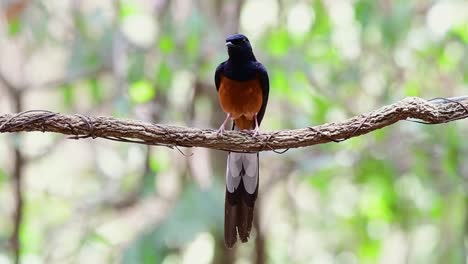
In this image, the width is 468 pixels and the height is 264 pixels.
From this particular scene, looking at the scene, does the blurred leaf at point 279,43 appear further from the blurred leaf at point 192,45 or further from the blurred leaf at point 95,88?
the blurred leaf at point 95,88

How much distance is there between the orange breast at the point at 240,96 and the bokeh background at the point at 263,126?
0.64 m

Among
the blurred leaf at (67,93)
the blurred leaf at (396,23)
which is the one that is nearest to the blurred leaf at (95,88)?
the blurred leaf at (67,93)

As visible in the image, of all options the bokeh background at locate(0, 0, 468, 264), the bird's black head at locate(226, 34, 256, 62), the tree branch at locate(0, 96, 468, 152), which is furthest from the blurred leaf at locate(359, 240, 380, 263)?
the tree branch at locate(0, 96, 468, 152)

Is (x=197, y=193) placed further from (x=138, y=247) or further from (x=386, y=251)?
(x=386, y=251)

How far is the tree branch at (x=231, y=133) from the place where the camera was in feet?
7.93

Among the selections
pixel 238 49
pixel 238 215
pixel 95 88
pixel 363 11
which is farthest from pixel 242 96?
pixel 95 88

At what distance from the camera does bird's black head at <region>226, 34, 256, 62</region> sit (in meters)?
3.64

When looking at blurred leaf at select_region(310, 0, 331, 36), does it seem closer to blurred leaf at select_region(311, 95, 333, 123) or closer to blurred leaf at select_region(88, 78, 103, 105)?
blurred leaf at select_region(311, 95, 333, 123)

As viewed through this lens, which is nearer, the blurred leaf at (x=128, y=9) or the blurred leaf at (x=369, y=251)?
the blurred leaf at (x=128, y=9)

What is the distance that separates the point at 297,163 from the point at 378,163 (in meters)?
0.63

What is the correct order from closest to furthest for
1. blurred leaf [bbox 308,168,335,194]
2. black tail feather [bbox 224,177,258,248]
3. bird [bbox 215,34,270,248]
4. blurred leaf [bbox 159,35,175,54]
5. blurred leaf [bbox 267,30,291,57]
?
black tail feather [bbox 224,177,258,248], bird [bbox 215,34,270,248], blurred leaf [bbox 159,35,175,54], blurred leaf [bbox 267,30,291,57], blurred leaf [bbox 308,168,335,194]

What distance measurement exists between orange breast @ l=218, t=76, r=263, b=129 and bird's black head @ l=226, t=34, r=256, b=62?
12cm

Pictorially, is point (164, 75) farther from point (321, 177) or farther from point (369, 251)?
point (369, 251)

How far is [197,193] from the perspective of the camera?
14.0ft
